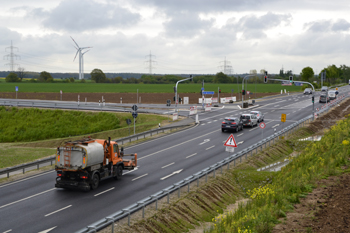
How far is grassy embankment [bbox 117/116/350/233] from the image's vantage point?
12.9m

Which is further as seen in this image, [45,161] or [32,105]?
[32,105]

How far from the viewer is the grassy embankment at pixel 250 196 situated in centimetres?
1291

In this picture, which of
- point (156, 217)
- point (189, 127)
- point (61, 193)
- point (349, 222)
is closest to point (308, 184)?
point (349, 222)

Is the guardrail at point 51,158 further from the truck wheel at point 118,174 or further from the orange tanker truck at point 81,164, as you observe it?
the truck wheel at point 118,174

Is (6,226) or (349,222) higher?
(349,222)

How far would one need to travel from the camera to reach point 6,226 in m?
14.0

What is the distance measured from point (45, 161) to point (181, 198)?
11526 millimetres

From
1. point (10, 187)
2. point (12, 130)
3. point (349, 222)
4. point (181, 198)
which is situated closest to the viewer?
point (349, 222)

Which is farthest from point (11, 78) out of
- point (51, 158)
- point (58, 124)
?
point (51, 158)

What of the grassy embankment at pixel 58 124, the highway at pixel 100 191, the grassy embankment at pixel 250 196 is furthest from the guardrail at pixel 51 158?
the grassy embankment at pixel 250 196

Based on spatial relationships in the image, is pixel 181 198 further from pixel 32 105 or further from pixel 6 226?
pixel 32 105

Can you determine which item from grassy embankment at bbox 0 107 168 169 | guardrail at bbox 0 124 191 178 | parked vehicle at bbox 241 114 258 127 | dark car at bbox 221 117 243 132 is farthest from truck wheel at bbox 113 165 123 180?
parked vehicle at bbox 241 114 258 127

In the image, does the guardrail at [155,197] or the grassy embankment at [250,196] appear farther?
the grassy embankment at [250,196]

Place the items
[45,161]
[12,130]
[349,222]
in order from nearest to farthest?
[349,222], [45,161], [12,130]
